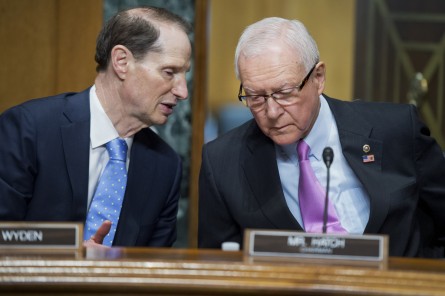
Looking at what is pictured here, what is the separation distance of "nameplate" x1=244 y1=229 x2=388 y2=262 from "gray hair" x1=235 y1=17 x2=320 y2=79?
0.93m

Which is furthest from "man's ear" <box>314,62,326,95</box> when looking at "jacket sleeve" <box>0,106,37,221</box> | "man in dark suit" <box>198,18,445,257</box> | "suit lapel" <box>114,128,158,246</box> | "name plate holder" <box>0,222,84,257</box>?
"name plate holder" <box>0,222,84,257</box>

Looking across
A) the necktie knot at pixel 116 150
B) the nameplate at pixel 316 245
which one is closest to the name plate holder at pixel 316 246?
the nameplate at pixel 316 245

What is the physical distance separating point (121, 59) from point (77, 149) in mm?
375

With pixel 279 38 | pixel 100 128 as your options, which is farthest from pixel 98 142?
pixel 279 38

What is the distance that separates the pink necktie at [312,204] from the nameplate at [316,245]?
0.76 meters

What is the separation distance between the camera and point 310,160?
9.45ft

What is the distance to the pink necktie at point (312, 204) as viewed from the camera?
2.74m

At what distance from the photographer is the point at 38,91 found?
451 cm

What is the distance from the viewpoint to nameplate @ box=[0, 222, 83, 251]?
2.01 meters

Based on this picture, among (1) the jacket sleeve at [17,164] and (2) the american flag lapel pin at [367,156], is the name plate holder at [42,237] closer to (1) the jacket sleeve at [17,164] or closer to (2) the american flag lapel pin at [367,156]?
(1) the jacket sleeve at [17,164]

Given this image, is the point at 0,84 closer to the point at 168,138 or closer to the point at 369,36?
the point at 168,138

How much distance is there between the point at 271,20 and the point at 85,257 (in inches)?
49.9

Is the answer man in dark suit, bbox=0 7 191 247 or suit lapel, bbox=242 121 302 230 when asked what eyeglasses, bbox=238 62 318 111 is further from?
man in dark suit, bbox=0 7 191 247

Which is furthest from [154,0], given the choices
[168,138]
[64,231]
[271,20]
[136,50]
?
[64,231]
